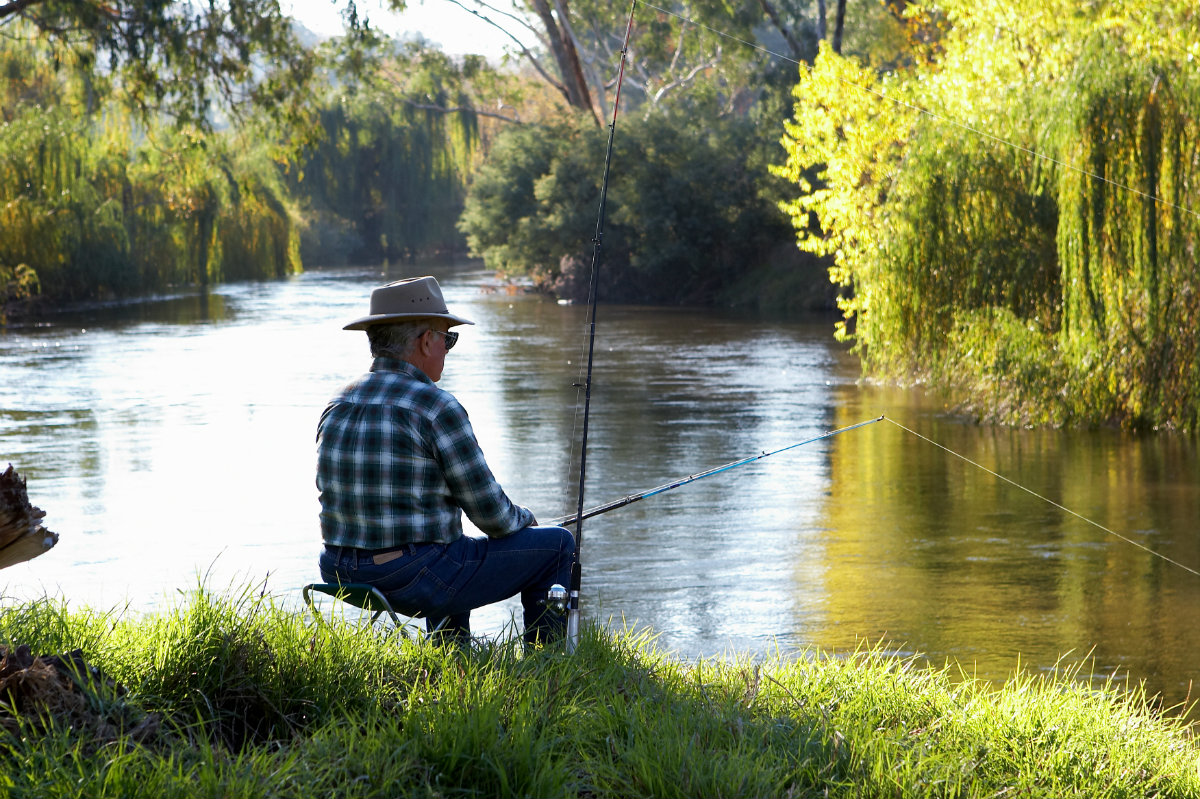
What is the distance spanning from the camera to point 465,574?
4367 mm

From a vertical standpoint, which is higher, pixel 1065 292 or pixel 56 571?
pixel 1065 292

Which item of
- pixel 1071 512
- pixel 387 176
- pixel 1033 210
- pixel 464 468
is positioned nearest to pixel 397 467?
pixel 464 468

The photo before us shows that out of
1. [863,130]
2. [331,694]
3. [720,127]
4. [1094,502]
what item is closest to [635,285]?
[720,127]

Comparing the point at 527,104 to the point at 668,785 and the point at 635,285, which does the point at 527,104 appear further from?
the point at 668,785

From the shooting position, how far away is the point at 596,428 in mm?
15188

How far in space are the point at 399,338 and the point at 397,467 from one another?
1.46 ft

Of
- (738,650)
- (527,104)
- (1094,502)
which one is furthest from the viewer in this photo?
(527,104)

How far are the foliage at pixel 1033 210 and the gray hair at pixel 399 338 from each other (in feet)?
32.0

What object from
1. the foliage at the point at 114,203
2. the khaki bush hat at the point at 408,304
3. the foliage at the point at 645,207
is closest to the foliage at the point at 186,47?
the foliage at the point at 114,203

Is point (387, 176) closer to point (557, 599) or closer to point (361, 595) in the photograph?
point (557, 599)

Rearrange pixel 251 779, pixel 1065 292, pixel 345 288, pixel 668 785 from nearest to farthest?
pixel 251 779 < pixel 668 785 < pixel 1065 292 < pixel 345 288

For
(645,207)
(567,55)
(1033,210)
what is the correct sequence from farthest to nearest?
(567,55) → (645,207) → (1033,210)

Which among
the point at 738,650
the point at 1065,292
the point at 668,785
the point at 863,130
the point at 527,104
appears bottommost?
the point at 738,650

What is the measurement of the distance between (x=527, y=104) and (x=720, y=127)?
3530 cm
